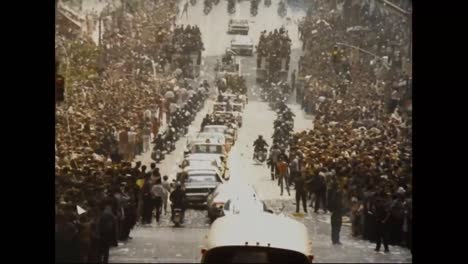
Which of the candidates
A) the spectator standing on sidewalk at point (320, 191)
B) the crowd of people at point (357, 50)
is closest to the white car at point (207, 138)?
the crowd of people at point (357, 50)

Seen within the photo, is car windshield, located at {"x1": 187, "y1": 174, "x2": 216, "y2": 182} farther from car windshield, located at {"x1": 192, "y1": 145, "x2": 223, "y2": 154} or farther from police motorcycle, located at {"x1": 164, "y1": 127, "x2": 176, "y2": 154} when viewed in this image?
police motorcycle, located at {"x1": 164, "y1": 127, "x2": 176, "y2": 154}

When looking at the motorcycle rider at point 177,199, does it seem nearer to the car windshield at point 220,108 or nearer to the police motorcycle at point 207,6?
the car windshield at point 220,108

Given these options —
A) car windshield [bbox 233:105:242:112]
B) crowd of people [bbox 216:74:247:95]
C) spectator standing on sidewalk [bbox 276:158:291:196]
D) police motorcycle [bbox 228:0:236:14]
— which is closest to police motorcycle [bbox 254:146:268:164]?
spectator standing on sidewalk [bbox 276:158:291:196]

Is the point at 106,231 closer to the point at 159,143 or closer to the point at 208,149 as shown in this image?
the point at 159,143

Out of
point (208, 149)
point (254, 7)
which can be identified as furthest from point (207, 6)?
point (208, 149)
